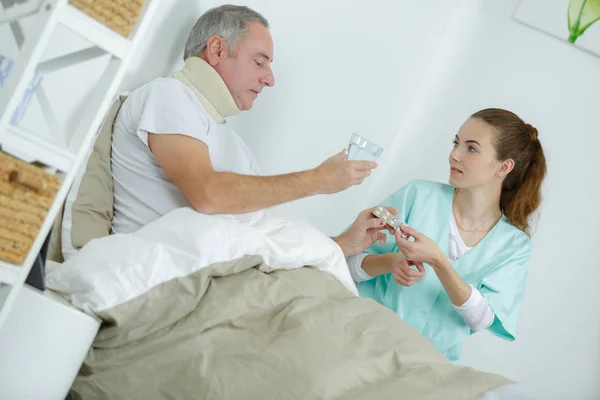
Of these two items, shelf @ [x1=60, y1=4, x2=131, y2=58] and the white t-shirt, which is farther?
the white t-shirt

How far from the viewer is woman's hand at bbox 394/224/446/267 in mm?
2113

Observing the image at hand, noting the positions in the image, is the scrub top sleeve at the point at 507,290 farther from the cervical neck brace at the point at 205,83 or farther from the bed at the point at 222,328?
the cervical neck brace at the point at 205,83

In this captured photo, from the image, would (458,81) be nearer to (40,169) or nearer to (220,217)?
(220,217)

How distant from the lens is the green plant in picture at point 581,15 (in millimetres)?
2674

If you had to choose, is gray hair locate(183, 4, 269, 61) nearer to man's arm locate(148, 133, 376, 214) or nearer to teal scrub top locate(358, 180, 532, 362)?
man's arm locate(148, 133, 376, 214)

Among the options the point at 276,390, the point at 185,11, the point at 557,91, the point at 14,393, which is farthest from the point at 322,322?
the point at 557,91

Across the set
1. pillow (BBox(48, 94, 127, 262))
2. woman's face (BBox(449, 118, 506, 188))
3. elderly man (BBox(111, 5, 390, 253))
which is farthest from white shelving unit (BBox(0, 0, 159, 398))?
woman's face (BBox(449, 118, 506, 188))

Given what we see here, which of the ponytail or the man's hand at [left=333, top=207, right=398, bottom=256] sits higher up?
the ponytail

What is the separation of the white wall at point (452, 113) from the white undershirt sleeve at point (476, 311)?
0.55 metres

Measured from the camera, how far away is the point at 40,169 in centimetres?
119

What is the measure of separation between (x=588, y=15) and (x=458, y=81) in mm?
502

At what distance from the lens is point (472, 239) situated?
239 centimetres

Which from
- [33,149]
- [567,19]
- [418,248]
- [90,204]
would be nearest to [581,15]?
[567,19]

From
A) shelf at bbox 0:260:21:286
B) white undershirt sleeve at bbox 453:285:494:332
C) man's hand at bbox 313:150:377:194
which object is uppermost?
man's hand at bbox 313:150:377:194
